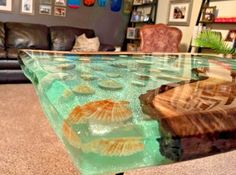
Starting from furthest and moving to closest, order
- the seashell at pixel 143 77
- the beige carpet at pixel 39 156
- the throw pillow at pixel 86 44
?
the throw pillow at pixel 86 44, the beige carpet at pixel 39 156, the seashell at pixel 143 77

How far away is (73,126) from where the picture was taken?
445 mm

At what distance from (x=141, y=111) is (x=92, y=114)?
0.12 metres

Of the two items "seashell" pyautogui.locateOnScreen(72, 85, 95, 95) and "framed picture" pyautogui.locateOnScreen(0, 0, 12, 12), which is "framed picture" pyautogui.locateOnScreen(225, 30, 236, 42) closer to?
"seashell" pyautogui.locateOnScreen(72, 85, 95, 95)

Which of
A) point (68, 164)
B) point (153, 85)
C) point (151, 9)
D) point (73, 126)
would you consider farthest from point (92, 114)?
point (151, 9)

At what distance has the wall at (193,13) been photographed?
A: 11.1 feet

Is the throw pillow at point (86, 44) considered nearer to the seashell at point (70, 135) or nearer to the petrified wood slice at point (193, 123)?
the petrified wood slice at point (193, 123)

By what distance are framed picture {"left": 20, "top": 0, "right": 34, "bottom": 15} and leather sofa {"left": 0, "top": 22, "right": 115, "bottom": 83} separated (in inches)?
17.2

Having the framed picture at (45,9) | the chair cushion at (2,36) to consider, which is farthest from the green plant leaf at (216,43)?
the framed picture at (45,9)

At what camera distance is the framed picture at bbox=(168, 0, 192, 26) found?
4074mm

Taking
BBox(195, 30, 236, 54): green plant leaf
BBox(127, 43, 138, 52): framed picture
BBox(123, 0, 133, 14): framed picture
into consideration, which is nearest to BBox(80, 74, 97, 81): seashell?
BBox(195, 30, 236, 54): green plant leaf

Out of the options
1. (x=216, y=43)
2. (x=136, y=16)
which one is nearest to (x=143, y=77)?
(x=216, y=43)

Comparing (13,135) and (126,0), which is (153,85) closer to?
(13,135)

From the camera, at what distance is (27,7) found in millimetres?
4797

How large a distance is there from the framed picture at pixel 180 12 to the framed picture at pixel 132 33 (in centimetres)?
72
